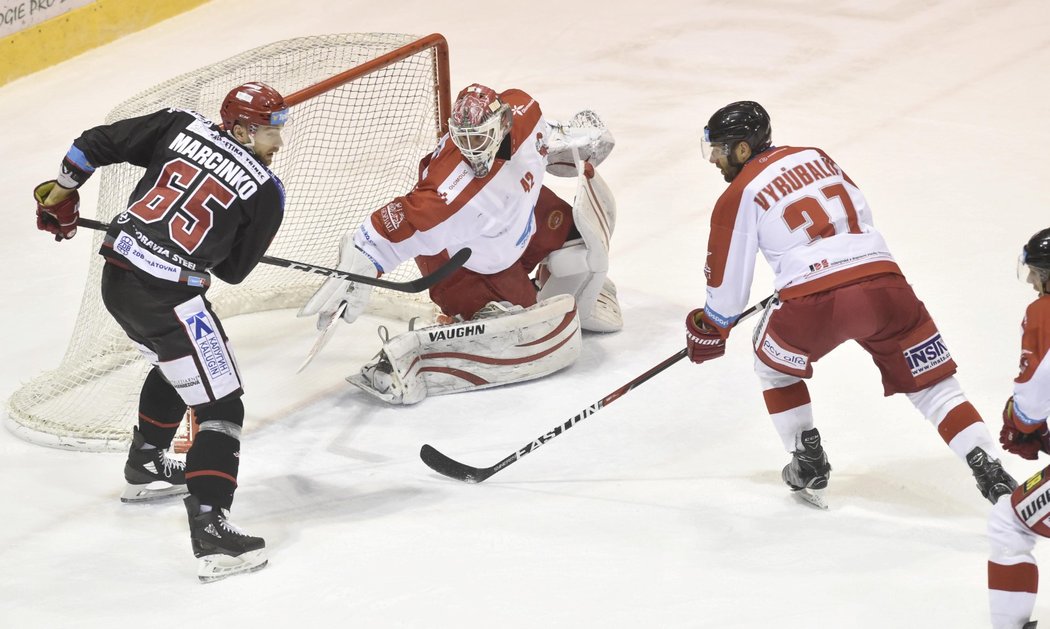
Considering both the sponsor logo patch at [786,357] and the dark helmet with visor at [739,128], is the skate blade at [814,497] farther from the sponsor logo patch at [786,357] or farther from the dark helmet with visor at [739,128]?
the dark helmet with visor at [739,128]

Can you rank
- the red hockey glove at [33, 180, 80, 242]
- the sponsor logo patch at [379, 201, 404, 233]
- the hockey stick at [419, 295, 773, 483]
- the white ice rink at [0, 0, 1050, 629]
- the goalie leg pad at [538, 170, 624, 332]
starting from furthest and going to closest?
the goalie leg pad at [538, 170, 624, 332], the sponsor logo patch at [379, 201, 404, 233], the hockey stick at [419, 295, 773, 483], the red hockey glove at [33, 180, 80, 242], the white ice rink at [0, 0, 1050, 629]

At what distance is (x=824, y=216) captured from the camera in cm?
320

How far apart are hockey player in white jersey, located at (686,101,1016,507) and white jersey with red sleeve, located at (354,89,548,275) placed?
2.74ft

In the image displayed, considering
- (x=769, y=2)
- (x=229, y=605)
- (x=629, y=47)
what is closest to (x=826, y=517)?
(x=229, y=605)

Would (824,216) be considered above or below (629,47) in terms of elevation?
Answer: above

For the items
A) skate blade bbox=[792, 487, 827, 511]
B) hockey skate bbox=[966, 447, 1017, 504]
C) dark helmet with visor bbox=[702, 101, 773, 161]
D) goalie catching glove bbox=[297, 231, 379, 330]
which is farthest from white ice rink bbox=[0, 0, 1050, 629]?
dark helmet with visor bbox=[702, 101, 773, 161]

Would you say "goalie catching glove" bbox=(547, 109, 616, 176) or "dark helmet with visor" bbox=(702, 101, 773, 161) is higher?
"dark helmet with visor" bbox=(702, 101, 773, 161)

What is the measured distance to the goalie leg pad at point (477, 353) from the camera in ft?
13.2

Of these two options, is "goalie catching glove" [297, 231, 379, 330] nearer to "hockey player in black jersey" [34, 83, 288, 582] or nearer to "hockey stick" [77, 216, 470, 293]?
"hockey stick" [77, 216, 470, 293]

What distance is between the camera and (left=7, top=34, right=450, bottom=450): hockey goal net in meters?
4.12

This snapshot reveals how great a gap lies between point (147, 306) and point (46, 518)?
2.24 feet

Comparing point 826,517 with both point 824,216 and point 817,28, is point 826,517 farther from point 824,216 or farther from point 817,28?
point 817,28

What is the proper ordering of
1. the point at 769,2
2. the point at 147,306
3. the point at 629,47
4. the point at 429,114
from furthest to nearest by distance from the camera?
the point at 769,2
the point at 629,47
the point at 429,114
the point at 147,306

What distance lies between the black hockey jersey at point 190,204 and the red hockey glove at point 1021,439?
1.80 m
